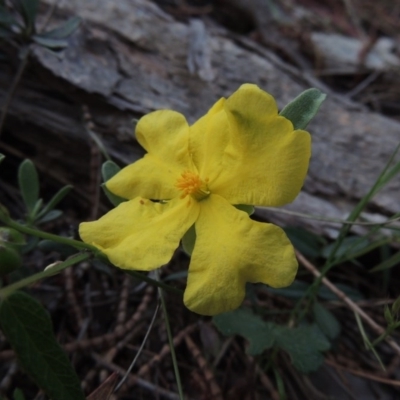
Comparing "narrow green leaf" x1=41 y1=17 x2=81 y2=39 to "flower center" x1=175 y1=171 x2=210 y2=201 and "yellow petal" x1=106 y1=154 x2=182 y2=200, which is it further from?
"flower center" x1=175 y1=171 x2=210 y2=201

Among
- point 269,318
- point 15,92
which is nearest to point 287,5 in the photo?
point 15,92

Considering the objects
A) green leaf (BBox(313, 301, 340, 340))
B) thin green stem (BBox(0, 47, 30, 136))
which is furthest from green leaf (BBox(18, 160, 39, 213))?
green leaf (BBox(313, 301, 340, 340))

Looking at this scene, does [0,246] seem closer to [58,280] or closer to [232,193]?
[232,193]

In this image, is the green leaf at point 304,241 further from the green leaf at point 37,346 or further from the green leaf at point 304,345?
the green leaf at point 37,346

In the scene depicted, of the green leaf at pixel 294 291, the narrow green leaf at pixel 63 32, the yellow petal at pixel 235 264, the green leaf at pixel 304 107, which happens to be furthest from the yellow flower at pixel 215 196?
the narrow green leaf at pixel 63 32

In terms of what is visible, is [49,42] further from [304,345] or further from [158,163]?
[304,345]

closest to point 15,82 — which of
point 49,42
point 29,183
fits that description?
point 49,42
